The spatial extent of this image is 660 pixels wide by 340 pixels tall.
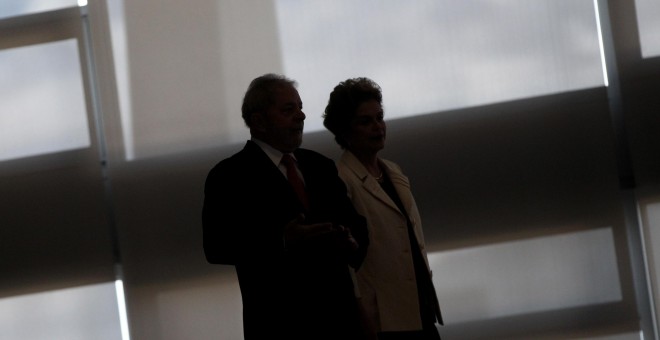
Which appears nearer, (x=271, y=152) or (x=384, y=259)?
(x=271, y=152)

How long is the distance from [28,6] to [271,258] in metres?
2.79

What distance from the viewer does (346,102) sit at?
10.8 ft

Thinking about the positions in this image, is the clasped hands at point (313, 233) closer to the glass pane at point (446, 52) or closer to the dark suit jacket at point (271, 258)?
the dark suit jacket at point (271, 258)

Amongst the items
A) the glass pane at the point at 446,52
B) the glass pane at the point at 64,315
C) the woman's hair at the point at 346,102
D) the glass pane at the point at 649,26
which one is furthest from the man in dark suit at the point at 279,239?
the glass pane at the point at 649,26

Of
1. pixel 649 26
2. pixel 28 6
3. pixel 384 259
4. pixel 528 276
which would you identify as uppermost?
pixel 28 6

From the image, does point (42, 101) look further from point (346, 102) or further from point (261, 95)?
point (261, 95)

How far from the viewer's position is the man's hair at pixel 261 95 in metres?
2.86

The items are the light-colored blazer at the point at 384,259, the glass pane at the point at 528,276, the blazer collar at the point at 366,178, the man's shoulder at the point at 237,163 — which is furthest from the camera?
the glass pane at the point at 528,276

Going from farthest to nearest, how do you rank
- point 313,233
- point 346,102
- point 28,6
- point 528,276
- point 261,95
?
1. point 28,6
2. point 528,276
3. point 346,102
4. point 261,95
5. point 313,233

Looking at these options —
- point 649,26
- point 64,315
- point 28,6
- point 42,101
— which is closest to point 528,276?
point 649,26

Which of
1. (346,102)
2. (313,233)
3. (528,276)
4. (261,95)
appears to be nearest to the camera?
(313,233)

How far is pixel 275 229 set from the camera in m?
2.67

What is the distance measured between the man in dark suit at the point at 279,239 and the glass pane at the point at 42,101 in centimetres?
221

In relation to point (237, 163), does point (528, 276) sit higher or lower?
lower
